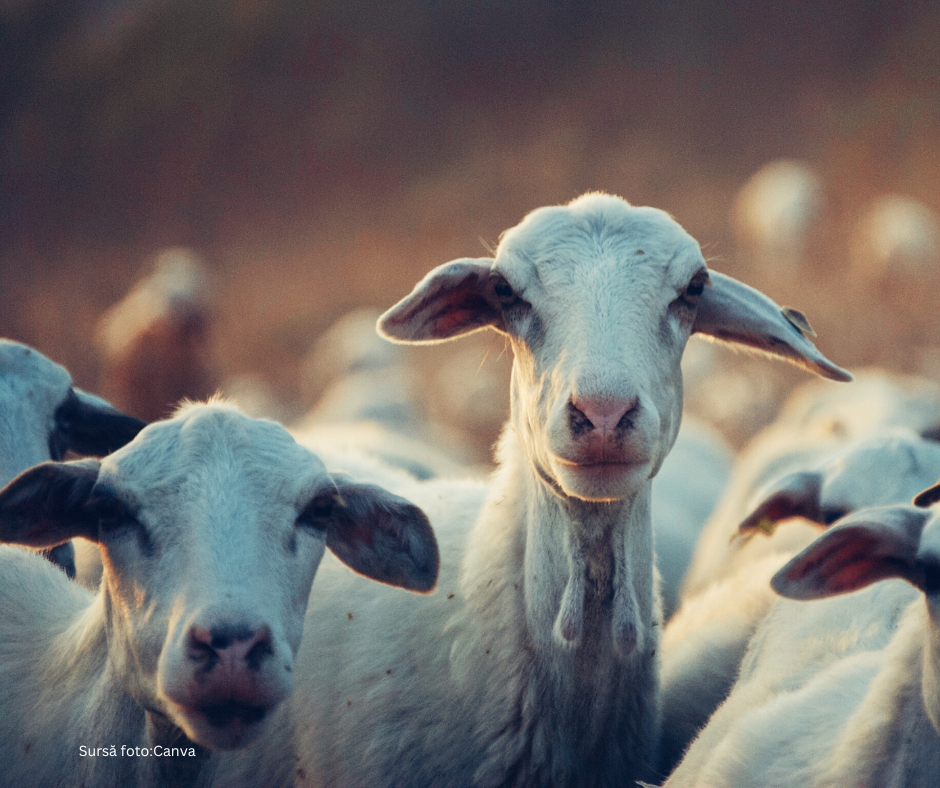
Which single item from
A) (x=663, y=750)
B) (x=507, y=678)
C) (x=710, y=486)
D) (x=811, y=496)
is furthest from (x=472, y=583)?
(x=710, y=486)

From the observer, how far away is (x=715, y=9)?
23391mm

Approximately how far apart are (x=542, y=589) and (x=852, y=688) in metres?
0.94

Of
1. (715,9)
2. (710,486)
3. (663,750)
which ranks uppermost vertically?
(715,9)

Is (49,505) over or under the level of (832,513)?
under

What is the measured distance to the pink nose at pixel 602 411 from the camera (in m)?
2.70

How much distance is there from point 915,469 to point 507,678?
2.06 meters

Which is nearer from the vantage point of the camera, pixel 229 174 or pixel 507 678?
pixel 507 678

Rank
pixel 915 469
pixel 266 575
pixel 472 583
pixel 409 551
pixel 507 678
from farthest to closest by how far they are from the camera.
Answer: pixel 915 469, pixel 472 583, pixel 507 678, pixel 409 551, pixel 266 575

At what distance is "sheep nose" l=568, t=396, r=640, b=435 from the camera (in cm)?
270

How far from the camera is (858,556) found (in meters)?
2.51

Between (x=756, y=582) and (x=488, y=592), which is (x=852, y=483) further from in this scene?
(x=488, y=592)

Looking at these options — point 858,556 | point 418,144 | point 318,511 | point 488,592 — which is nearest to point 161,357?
point 488,592

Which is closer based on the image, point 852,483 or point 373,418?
point 852,483

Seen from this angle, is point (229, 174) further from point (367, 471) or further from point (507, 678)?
point (507, 678)
